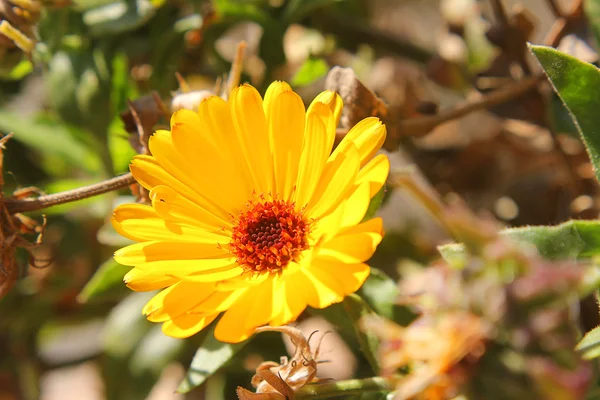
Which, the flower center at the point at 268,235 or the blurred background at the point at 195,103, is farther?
the blurred background at the point at 195,103

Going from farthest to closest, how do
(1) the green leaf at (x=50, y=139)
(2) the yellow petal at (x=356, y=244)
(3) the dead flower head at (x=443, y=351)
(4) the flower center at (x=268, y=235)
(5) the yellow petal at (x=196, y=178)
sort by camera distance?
(1) the green leaf at (x=50, y=139), (4) the flower center at (x=268, y=235), (5) the yellow petal at (x=196, y=178), (2) the yellow petal at (x=356, y=244), (3) the dead flower head at (x=443, y=351)

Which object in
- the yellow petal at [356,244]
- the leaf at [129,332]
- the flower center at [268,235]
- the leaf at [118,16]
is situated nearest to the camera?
the yellow petal at [356,244]

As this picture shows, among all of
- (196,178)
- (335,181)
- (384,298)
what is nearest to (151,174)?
(196,178)

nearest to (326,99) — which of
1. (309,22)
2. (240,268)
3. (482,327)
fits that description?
(240,268)

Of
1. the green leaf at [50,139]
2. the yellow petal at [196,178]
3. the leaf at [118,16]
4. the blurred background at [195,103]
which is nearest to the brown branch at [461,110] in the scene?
the blurred background at [195,103]

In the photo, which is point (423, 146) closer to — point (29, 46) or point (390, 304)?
point (390, 304)

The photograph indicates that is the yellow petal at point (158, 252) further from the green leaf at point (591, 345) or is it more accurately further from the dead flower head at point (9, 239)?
the green leaf at point (591, 345)

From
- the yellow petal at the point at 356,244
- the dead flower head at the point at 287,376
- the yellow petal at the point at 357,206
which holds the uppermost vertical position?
the yellow petal at the point at 357,206

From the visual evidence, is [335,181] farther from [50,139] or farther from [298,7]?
[50,139]
